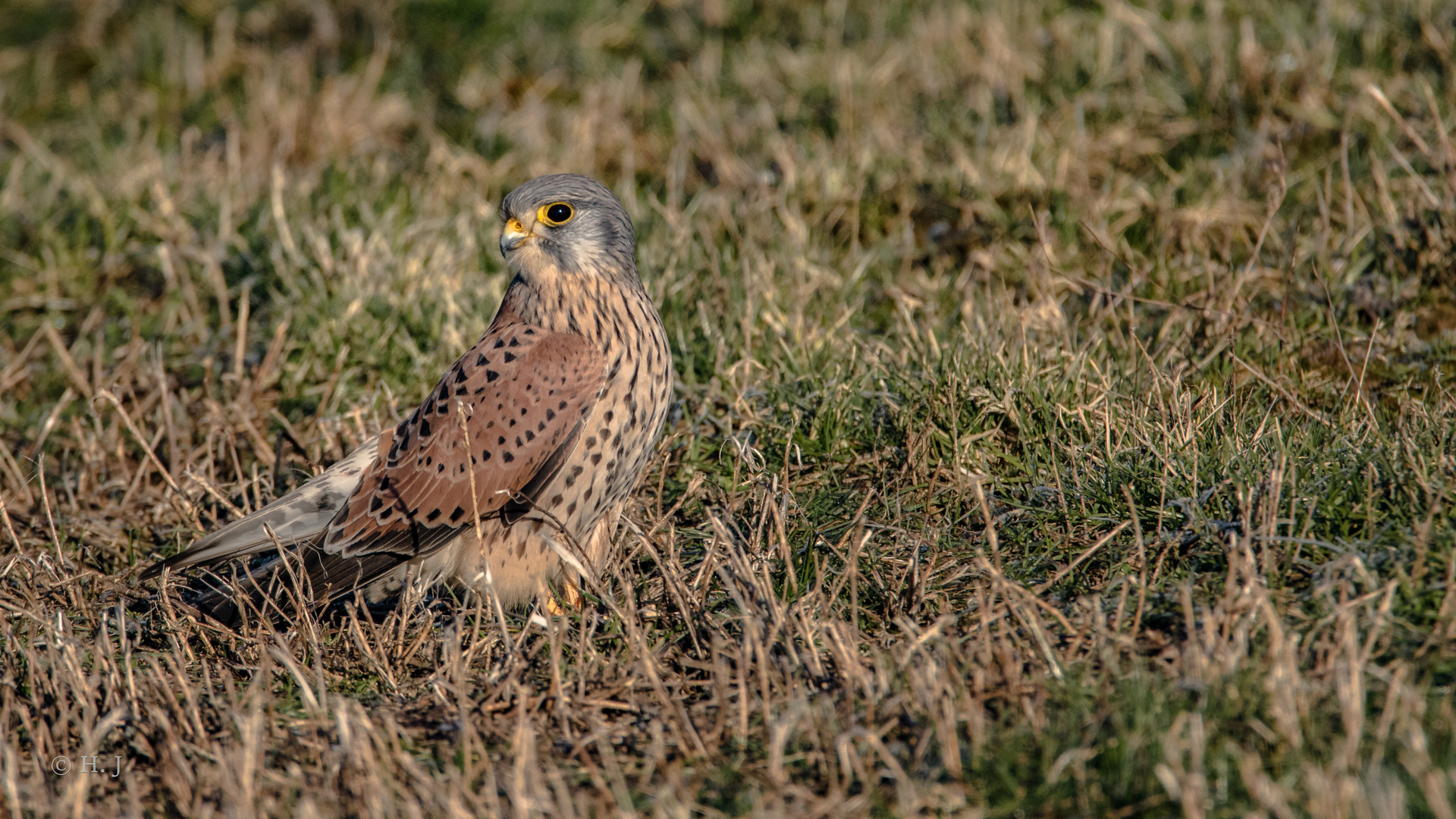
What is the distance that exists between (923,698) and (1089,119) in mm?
3697

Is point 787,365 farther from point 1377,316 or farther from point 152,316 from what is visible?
point 152,316

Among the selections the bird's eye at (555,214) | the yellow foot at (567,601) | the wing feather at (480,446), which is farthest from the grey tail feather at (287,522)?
the bird's eye at (555,214)

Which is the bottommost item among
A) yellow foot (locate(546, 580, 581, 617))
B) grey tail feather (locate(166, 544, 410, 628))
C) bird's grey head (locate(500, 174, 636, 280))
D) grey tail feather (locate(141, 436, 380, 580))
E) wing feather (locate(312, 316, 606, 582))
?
yellow foot (locate(546, 580, 581, 617))

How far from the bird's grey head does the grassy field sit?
2.25 ft

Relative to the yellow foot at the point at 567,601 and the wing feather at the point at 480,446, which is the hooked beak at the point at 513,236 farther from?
the yellow foot at the point at 567,601

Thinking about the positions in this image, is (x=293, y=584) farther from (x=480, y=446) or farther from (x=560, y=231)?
(x=560, y=231)

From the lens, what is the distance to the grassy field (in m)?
2.68

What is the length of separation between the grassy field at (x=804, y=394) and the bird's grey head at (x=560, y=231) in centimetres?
69

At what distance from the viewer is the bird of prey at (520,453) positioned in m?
3.62

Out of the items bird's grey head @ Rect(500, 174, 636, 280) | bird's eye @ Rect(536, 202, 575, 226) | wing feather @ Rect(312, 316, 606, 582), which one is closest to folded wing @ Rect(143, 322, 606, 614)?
wing feather @ Rect(312, 316, 606, 582)

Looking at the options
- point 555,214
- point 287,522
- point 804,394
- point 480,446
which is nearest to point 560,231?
point 555,214

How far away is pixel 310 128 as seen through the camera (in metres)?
6.48

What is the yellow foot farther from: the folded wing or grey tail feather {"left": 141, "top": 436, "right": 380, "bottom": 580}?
grey tail feather {"left": 141, "top": 436, "right": 380, "bottom": 580}

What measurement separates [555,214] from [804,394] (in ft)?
3.31
